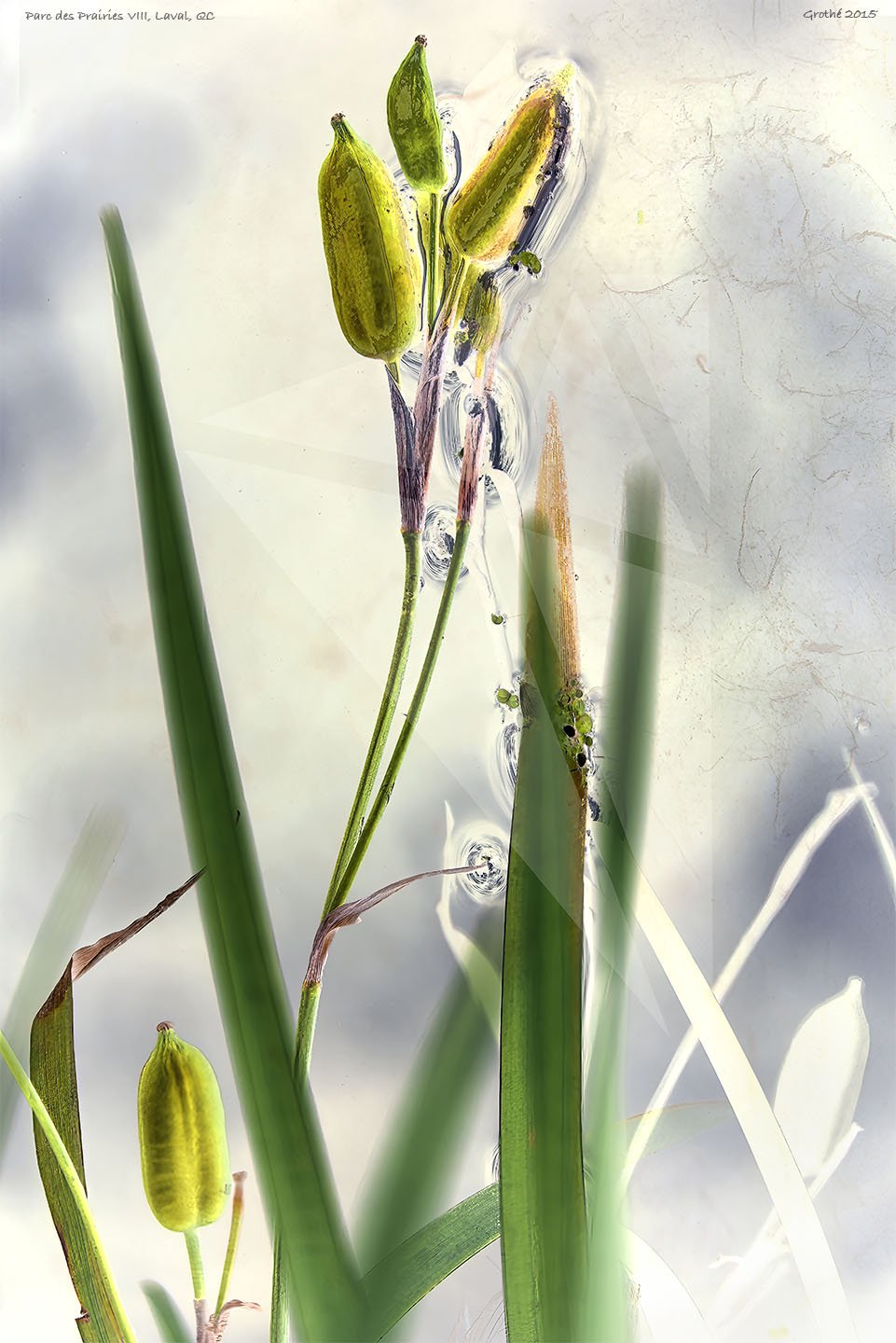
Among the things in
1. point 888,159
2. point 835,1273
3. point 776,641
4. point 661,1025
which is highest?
point 888,159

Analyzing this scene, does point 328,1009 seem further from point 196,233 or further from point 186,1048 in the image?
point 196,233

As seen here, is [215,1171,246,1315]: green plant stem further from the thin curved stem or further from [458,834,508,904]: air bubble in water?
[458,834,508,904]: air bubble in water

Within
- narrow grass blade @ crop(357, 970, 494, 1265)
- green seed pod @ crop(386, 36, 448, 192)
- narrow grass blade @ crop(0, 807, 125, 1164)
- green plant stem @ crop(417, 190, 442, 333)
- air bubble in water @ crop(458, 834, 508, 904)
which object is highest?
green seed pod @ crop(386, 36, 448, 192)

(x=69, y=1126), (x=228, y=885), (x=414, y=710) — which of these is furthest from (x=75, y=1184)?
(x=414, y=710)

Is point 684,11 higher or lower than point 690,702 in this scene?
higher

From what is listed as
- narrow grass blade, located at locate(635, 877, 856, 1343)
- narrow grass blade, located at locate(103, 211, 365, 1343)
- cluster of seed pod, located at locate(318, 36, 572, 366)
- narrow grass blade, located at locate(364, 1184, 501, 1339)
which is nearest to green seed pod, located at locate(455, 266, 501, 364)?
cluster of seed pod, located at locate(318, 36, 572, 366)

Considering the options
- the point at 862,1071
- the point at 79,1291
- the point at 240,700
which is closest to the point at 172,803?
the point at 240,700
